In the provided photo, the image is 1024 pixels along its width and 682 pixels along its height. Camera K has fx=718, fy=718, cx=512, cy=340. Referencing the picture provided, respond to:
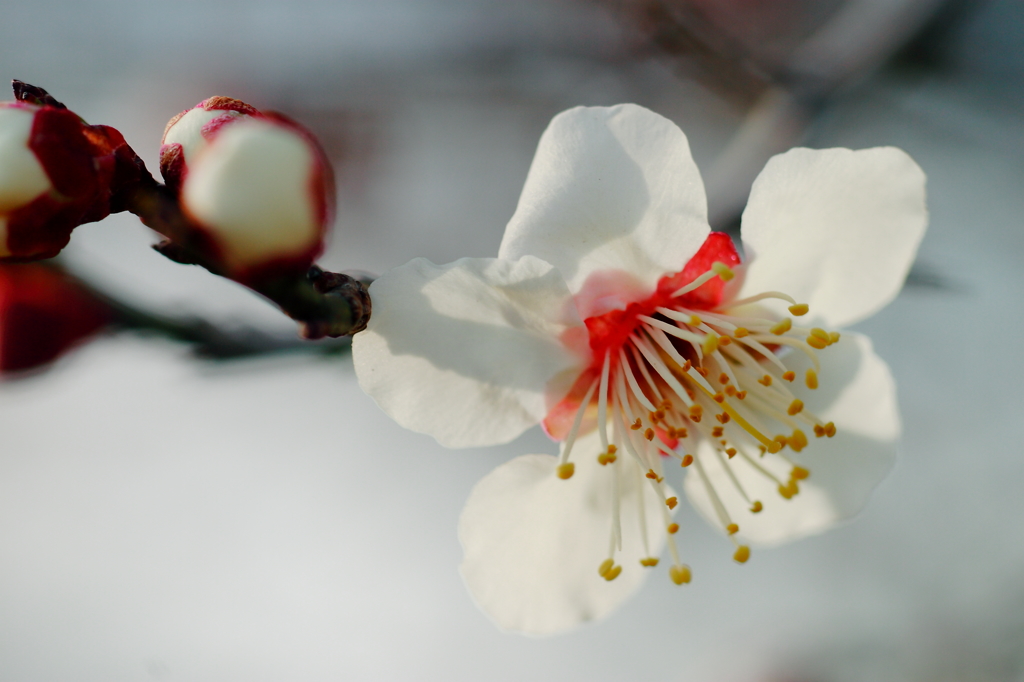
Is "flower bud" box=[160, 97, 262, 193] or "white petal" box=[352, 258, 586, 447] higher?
"flower bud" box=[160, 97, 262, 193]

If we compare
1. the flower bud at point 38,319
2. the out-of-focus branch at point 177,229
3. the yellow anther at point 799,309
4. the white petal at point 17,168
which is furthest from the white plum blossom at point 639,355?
the flower bud at point 38,319

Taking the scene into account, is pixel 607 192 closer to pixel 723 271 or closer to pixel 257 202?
pixel 723 271

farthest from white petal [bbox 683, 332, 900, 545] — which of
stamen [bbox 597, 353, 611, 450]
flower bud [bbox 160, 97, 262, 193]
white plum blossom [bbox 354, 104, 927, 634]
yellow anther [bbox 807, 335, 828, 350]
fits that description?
flower bud [bbox 160, 97, 262, 193]

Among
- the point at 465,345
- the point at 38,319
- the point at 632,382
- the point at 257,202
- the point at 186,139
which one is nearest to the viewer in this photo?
the point at 257,202

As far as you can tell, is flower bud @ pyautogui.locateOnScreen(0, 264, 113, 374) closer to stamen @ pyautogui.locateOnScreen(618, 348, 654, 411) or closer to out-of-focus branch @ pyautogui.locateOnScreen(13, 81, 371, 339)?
out-of-focus branch @ pyautogui.locateOnScreen(13, 81, 371, 339)

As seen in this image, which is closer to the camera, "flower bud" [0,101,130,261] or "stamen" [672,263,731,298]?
"flower bud" [0,101,130,261]

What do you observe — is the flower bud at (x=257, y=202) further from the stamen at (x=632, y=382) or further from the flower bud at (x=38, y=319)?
the flower bud at (x=38, y=319)

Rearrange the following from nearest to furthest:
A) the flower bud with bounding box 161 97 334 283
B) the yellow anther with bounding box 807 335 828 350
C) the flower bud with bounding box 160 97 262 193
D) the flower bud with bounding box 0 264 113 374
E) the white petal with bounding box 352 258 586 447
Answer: the flower bud with bounding box 161 97 334 283
the flower bud with bounding box 160 97 262 193
the white petal with bounding box 352 258 586 447
the yellow anther with bounding box 807 335 828 350
the flower bud with bounding box 0 264 113 374

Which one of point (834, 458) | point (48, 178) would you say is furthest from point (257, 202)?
point (834, 458)
